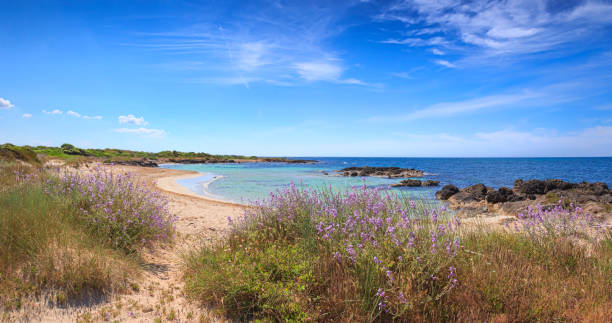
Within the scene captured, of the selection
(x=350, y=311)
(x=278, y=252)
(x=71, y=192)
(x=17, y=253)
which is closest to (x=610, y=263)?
(x=350, y=311)

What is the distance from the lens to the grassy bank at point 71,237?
13.2 ft

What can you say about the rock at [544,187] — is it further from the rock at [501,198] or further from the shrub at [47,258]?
the shrub at [47,258]

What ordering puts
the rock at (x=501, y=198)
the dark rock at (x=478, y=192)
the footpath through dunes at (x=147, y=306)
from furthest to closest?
the dark rock at (x=478, y=192)
the rock at (x=501, y=198)
the footpath through dunes at (x=147, y=306)

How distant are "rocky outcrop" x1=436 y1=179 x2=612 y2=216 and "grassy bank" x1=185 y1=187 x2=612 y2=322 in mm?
9595

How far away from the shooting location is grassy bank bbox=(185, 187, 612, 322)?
3.37 metres

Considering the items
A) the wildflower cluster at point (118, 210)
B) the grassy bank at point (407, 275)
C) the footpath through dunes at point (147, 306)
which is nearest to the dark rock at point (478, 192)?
the grassy bank at point (407, 275)

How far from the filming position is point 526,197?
1850cm

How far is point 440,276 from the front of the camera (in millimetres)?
3635

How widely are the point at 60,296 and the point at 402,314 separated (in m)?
4.33

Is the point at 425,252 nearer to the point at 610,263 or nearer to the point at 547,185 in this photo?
the point at 610,263

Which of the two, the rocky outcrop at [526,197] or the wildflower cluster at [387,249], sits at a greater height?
the wildflower cluster at [387,249]

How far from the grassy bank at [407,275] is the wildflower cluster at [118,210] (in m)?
1.72

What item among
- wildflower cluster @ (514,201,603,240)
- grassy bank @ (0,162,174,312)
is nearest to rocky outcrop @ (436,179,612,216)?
wildflower cluster @ (514,201,603,240)

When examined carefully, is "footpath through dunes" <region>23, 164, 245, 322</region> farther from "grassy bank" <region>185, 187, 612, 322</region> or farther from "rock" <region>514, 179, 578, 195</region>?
"rock" <region>514, 179, 578, 195</region>
